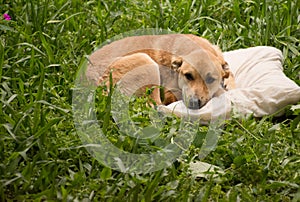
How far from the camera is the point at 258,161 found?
5.16 metres

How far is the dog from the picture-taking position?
20.5ft

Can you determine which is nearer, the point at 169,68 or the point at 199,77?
the point at 199,77

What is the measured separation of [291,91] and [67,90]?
1955mm

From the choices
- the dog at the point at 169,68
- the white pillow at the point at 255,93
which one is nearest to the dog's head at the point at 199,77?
the dog at the point at 169,68

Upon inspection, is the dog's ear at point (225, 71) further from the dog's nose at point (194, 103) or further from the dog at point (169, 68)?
the dog's nose at point (194, 103)

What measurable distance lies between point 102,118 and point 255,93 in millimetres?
1548

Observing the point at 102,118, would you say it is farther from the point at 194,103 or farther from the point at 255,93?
the point at 255,93

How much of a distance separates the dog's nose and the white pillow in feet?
0.31

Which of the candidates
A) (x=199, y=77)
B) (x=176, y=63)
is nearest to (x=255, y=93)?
(x=199, y=77)

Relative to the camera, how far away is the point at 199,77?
634cm

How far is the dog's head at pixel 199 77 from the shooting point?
247 inches

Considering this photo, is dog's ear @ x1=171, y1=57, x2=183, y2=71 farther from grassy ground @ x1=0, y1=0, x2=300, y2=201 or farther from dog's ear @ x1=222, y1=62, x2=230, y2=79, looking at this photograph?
grassy ground @ x1=0, y1=0, x2=300, y2=201

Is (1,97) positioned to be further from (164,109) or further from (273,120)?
(273,120)

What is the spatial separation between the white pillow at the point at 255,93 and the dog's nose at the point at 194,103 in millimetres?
94
